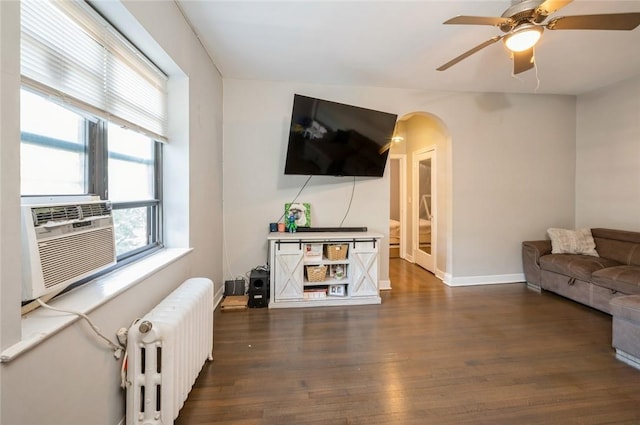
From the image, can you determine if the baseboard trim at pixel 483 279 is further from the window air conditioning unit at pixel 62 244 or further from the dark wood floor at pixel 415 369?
the window air conditioning unit at pixel 62 244

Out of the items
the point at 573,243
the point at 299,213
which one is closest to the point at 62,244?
the point at 299,213

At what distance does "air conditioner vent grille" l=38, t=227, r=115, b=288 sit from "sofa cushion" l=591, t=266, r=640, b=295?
4.28 meters

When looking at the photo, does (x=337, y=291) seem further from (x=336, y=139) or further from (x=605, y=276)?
(x=605, y=276)

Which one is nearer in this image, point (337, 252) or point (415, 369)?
point (415, 369)

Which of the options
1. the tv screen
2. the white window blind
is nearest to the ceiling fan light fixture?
the tv screen

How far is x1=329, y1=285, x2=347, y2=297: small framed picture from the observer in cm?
336

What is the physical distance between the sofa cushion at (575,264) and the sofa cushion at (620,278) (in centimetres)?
10

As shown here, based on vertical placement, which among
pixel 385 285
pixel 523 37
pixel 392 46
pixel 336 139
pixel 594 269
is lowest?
pixel 385 285

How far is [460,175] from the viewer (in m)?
4.05

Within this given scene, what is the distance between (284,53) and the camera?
2.89 metres

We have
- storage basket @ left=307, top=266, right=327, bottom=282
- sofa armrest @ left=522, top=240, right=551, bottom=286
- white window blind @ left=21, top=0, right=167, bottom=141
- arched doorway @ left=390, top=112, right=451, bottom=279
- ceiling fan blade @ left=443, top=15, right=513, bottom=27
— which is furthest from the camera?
arched doorway @ left=390, top=112, right=451, bottom=279

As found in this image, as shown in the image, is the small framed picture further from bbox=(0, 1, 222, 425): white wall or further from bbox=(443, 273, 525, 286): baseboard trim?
bbox=(443, 273, 525, 286): baseboard trim

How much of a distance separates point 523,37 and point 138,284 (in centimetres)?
285

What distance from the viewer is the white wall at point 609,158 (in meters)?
3.55
